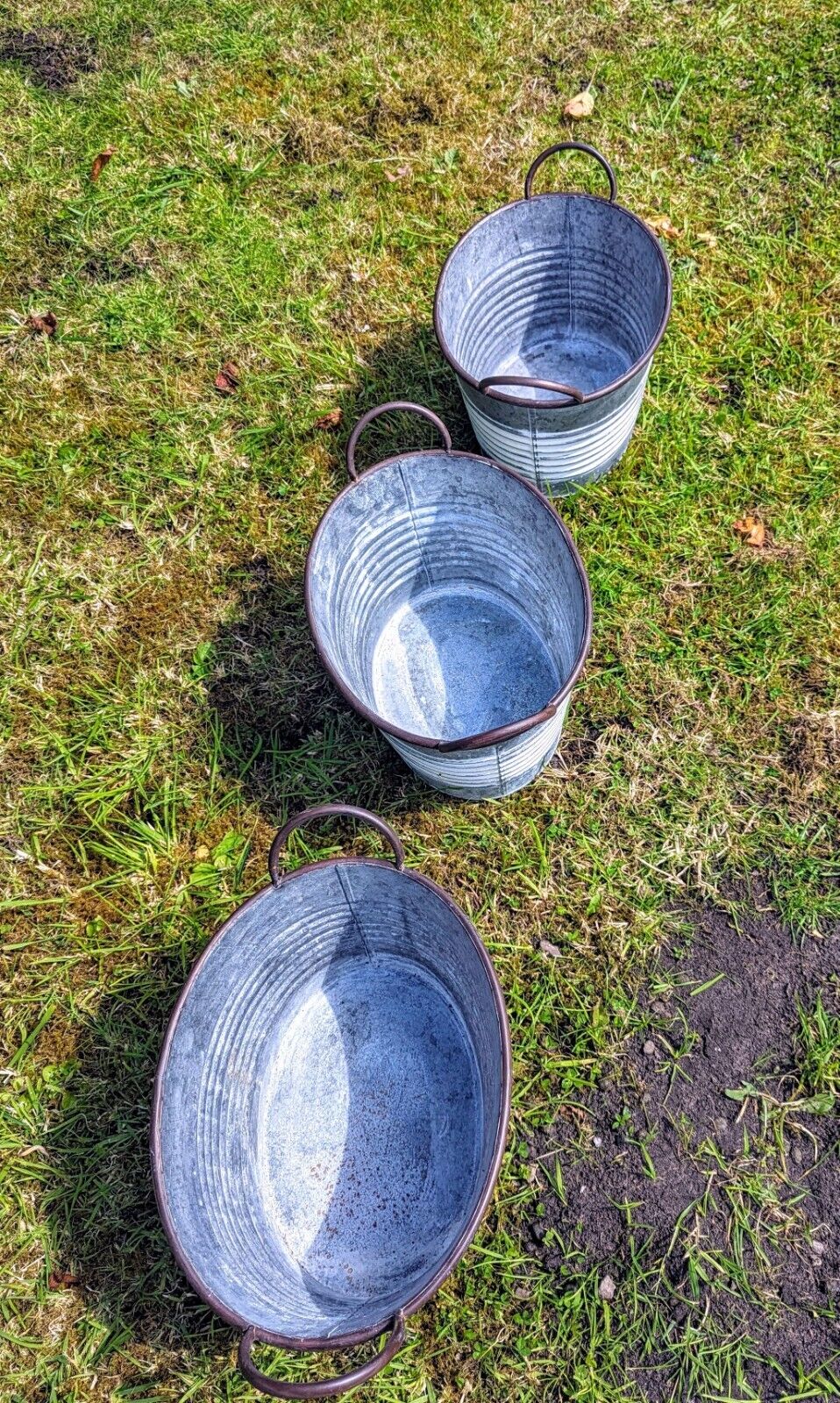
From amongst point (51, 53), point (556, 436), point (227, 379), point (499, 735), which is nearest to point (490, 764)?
point (499, 735)

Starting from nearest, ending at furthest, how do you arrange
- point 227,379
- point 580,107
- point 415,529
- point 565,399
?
1. point 565,399
2. point 415,529
3. point 227,379
4. point 580,107

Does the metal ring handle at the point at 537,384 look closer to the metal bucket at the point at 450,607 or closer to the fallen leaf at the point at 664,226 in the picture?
the metal bucket at the point at 450,607

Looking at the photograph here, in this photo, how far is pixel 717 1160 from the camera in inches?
81.7

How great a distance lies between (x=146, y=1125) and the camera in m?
2.25

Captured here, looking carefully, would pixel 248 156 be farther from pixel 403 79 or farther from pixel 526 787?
pixel 526 787

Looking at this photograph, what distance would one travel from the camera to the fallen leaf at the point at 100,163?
3.83 metres

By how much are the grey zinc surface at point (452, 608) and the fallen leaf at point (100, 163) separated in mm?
2648

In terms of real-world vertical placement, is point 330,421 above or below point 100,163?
below

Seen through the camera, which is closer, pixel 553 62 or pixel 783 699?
pixel 783 699

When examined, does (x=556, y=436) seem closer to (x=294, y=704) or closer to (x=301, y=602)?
(x=301, y=602)

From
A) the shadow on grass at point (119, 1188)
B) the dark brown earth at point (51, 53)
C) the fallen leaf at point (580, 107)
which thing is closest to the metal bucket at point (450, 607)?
the shadow on grass at point (119, 1188)

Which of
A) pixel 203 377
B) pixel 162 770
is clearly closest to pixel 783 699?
pixel 162 770

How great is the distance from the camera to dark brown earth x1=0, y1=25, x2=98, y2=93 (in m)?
4.13

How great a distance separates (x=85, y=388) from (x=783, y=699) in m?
2.73
